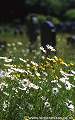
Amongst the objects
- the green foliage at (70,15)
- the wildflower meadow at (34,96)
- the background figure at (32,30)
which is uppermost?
the green foliage at (70,15)

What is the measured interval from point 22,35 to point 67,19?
345 cm

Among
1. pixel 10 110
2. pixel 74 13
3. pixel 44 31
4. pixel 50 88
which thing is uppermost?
pixel 74 13

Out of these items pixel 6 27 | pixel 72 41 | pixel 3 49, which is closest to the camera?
pixel 3 49

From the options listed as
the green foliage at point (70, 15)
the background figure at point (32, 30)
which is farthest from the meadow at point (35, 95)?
the green foliage at point (70, 15)

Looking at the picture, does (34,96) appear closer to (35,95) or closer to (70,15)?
(35,95)

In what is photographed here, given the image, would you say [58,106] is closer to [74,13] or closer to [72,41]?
[72,41]

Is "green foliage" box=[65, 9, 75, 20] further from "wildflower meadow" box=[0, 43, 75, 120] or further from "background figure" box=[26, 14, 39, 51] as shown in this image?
"wildflower meadow" box=[0, 43, 75, 120]

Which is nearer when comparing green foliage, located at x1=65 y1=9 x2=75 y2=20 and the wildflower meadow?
the wildflower meadow

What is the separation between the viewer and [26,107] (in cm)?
739

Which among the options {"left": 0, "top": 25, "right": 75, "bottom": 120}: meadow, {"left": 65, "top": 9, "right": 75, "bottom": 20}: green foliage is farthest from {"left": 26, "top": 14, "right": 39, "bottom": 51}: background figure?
{"left": 0, "top": 25, "right": 75, "bottom": 120}: meadow

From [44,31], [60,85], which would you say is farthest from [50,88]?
[44,31]

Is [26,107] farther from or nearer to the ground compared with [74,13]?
nearer to the ground

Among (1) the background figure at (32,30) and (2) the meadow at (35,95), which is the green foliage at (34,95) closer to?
(2) the meadow at (35,95)

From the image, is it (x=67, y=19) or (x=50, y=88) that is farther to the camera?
(x=67, y=19)
